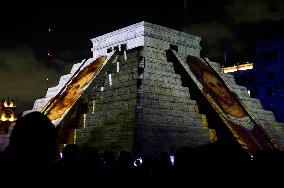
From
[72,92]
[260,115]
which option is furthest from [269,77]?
[72,92]

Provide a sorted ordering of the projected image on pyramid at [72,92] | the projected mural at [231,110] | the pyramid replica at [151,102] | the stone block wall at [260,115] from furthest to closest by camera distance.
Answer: the stone block wall at [260,115] → the projected image on pyramid at [72,92] → the projected mural at [231,110] → the pyramid replica at [151,102]

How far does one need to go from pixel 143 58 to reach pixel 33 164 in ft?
73.5

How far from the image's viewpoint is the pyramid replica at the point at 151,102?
21.6 m

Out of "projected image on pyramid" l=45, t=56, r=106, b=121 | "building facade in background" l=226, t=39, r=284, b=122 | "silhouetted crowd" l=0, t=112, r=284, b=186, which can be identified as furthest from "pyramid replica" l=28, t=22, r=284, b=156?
"silhouetted crowd" l=0, t=112, r=284, b=186

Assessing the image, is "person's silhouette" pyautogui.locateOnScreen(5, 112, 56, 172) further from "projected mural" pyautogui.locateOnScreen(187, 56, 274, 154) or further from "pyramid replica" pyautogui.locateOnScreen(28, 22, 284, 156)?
"projected mural" pyautogui.locateOnScreen(187, 56, 274, 154)

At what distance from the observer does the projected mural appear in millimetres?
23180

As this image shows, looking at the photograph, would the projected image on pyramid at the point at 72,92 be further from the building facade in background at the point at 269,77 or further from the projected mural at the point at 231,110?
the building facade in background at the point at 269,77

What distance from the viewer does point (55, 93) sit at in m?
29.2

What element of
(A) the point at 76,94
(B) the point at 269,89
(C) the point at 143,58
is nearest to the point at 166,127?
(C) the point at 143,58

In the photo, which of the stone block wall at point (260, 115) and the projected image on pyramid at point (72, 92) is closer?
the projected image on pyramid at point (72, 92)

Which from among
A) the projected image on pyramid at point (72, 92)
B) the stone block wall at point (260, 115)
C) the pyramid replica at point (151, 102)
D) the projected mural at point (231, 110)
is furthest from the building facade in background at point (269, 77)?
the projected image on pyramid at point (72, 92)

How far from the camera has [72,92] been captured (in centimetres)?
2686

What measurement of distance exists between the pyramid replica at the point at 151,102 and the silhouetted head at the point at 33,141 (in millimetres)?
17053

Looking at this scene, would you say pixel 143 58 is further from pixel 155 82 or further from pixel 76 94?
pixel 76 94
